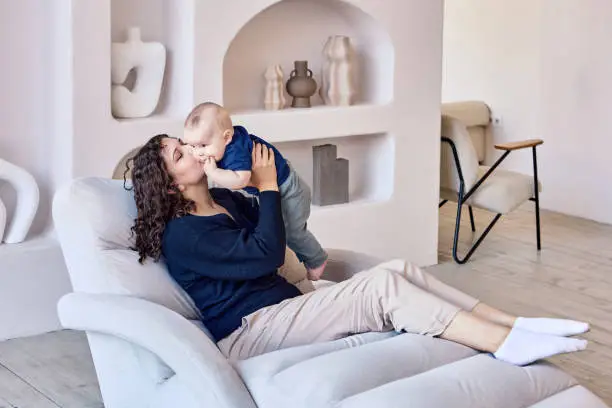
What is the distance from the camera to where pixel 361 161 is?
5.38 meters

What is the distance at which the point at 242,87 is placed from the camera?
4.89 meters

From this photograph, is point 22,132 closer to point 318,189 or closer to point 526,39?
point 318,189

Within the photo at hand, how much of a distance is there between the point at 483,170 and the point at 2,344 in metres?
2.76

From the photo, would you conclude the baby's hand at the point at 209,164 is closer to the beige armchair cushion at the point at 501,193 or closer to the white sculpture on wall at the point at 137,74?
the white sculpture on wall at the point at 137,74

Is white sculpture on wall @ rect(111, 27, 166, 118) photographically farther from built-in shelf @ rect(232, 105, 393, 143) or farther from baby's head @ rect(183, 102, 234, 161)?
baby's head @ rect(183, 102, 234, 161)

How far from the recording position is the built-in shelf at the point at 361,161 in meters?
5.16

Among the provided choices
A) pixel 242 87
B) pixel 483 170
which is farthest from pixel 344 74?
pixel 483 170

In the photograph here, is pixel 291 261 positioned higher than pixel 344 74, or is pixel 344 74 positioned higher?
pixel 344 74

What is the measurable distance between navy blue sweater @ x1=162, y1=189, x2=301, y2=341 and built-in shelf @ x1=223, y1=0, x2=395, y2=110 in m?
1.95

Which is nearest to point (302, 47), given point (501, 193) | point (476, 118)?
point (501, 193)

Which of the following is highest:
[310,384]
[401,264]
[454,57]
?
[454,57]

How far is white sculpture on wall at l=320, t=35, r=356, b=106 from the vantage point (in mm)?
5043

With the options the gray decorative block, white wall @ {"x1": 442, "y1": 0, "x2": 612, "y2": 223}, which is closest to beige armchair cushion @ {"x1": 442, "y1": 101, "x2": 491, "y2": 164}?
white wall @ {"x1": 442, "y1": 0, "x2": 612, "y2": 223}

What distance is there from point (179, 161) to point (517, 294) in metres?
2.39
